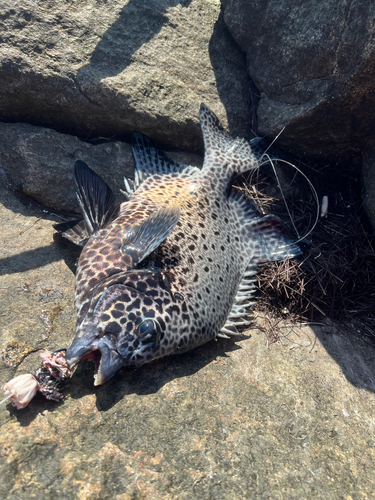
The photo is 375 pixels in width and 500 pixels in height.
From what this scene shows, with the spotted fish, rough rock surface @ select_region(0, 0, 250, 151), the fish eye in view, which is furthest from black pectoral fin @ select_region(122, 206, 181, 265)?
rough rock surface @ select_region(0, 0, 250, 151)

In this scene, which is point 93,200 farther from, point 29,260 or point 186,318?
point 186,318

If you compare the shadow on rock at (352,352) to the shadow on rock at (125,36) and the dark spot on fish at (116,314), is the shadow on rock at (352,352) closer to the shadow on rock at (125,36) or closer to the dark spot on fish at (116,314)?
the dark spot on fish at (116,314)

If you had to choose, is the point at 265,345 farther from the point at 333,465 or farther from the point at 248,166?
the point at 248,166

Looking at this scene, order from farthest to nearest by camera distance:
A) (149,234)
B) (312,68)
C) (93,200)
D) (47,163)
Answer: (47,163) < (312,68) < (93,200) < (149,234)

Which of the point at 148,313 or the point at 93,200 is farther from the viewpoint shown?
the point at 93,200

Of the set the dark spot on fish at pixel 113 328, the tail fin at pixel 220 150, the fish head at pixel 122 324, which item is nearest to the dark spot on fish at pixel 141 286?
the fish head at pixel 122 324

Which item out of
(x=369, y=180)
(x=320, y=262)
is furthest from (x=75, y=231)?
(x=369, y=180)

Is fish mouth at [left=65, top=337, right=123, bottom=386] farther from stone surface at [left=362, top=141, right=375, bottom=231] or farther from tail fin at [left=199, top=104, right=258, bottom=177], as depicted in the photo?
stone surface at [left=362, top=141, right=375, bottom=231]
